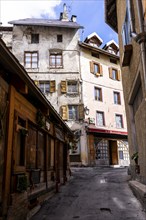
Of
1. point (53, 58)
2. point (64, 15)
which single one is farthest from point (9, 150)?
point (64, 15)

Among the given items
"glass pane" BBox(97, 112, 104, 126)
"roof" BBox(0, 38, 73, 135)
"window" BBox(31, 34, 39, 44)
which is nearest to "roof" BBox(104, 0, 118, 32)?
"roof" BBox(0, 38, 73, 135)

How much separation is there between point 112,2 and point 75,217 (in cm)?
1009

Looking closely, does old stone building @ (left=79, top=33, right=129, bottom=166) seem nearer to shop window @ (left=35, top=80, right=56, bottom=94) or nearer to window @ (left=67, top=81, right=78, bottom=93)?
window @ (left=67, top=81, right=78, bottom=93)

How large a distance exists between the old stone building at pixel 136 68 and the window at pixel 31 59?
15221 millimetres

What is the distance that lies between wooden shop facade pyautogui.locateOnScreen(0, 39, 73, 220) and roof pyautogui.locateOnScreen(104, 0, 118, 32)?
6.78 m

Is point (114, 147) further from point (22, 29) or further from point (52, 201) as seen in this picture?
point (52, 201)

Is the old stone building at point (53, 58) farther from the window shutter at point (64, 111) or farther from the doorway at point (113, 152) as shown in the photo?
the doorway at point (113, 152)

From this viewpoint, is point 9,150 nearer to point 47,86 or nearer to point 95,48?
point 47,86

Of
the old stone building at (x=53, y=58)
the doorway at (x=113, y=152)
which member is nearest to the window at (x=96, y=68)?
the old stone building at (x=53, y=58)

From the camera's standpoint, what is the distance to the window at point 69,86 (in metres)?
26.0

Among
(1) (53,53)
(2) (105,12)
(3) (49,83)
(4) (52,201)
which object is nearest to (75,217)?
(4) (52,201)

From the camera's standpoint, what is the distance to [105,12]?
42.2 ft

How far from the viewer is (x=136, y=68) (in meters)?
7.93

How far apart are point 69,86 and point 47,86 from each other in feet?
7.62
